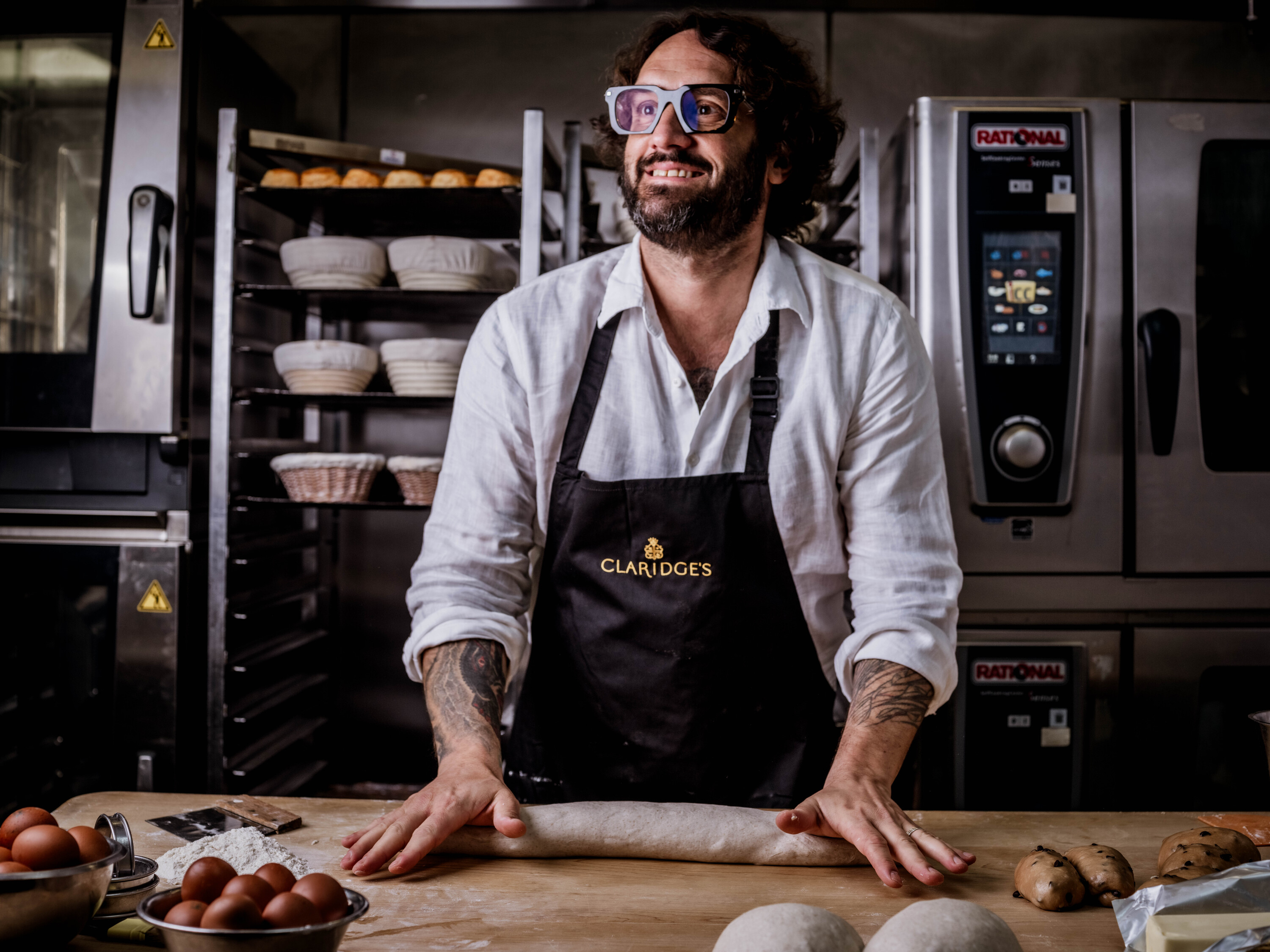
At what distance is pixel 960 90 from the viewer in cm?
292

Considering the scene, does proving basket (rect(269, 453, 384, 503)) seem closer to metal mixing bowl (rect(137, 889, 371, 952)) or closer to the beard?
the beard

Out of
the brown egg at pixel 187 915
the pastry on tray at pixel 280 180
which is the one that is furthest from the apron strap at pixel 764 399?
the pastry on tray at pixel 280 180

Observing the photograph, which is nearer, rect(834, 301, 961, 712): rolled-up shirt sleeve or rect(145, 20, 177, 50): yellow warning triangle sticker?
rect(834, 301, 961, 712): rolled-up shirt sleeve

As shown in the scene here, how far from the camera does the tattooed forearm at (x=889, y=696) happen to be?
1344 millimetres

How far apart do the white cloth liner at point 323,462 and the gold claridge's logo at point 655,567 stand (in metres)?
A: 1.09

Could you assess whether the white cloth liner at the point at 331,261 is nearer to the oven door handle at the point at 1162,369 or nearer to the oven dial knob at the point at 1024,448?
the oven dial knob at the point at 1024,448

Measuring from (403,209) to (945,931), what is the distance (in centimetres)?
227

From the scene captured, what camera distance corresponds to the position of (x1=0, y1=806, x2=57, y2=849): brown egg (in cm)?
86

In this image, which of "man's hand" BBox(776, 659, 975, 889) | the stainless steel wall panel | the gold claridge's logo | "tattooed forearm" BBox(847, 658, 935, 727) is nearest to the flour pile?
"man's hand" BBox(776, 659, 975, 889)

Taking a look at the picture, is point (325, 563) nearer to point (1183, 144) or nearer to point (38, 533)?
point (38, 533)

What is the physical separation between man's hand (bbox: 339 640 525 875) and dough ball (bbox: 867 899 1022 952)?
1.44 feet

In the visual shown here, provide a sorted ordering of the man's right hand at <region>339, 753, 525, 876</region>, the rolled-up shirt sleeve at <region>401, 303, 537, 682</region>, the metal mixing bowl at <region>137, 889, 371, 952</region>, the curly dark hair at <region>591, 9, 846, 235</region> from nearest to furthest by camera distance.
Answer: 1. the metal mixing bowl at <region>137, 889, 371, 952</region>
2. the man's right hand at <region>339, 753, 525, 876</region>
3. the rolled-up shirt sleeve at <region>401, 303, 537, 682</region>
4. the curly dark hair at <region>591, 9, 846, 235</region>

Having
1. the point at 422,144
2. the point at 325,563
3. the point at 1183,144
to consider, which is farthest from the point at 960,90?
the point at 325,563

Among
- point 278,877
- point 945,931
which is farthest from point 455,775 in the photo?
point 945,931
